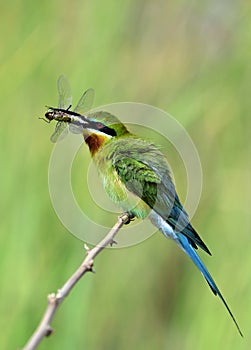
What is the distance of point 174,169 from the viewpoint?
1.96m

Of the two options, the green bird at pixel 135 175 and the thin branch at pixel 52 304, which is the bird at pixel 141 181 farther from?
the thin branch at pixel 52 304

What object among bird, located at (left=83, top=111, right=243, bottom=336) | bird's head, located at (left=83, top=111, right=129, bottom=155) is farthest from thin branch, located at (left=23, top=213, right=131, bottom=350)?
bird's head, located at (left=83, top=111, right=129, bottom=155)

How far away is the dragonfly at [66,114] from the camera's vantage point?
1328 millimetres

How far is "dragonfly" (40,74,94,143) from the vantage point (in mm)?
1328

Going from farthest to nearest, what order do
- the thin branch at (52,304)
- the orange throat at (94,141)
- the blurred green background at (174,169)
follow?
the blurred green background at (174,169)
the orange throat at (94,141)
the thin branch at (52,304)

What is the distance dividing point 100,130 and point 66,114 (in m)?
0.11

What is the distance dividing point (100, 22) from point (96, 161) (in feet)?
1.57

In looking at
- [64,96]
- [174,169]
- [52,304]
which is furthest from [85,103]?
[52,304]

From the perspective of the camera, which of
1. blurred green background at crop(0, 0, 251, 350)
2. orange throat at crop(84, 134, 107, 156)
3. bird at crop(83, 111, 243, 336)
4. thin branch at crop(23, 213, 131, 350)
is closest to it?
thin branch at crop(23, 213, 131, 350)

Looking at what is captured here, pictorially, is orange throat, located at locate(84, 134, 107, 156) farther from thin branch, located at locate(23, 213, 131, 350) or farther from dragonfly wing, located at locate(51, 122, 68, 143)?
thin branch, located at locate(23, 213, 131, 350)

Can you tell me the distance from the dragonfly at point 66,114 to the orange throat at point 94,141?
0.15ft

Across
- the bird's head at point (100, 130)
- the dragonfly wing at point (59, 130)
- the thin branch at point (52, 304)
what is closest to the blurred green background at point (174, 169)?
the bird's head at point (100, 130)

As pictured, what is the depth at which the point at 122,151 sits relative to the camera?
1.39 metres

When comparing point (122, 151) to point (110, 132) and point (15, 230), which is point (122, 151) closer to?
point (110, 132)
